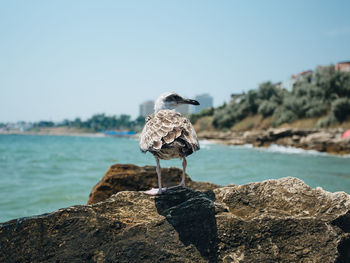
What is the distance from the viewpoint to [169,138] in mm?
3643

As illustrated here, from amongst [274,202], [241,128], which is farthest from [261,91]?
[274,202]

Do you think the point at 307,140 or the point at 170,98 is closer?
the point at 170,98

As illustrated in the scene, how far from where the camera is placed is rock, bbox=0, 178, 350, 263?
3160mm

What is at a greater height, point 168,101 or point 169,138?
point 168,101

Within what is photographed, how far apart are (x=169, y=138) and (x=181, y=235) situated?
108 centimetres

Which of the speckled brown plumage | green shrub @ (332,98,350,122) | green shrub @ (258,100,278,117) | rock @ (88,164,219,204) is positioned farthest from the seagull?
green shrub @ (258,100,278,117)

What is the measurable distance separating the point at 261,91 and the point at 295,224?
6771 centimetres

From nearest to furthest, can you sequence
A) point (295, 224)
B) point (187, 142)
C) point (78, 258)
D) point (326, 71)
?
point (78, 258)
point (295, 224)
point (187, 142)
point (326, 71)

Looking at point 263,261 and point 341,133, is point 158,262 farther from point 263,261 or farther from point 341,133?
point 341,133

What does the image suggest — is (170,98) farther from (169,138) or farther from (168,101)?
(169,138)

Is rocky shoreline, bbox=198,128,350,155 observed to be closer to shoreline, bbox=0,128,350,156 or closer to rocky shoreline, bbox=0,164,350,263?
shoreline, bbox=0,128,350,156

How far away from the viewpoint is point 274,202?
Result: 12.8 feet

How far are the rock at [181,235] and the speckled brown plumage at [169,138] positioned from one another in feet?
2.09

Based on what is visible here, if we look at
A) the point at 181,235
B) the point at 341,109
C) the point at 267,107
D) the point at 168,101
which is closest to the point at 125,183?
the point at 168,101
